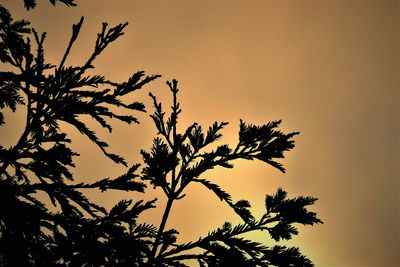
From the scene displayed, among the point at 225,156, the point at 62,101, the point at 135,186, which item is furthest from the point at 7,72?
the point at 225,156

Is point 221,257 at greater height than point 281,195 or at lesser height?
lesser

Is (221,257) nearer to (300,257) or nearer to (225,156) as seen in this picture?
(300,257)

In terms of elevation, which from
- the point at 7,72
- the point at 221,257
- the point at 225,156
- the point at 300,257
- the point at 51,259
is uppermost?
the point at 225,156

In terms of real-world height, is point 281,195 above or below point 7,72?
above

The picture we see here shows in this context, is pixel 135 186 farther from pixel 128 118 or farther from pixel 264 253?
pixel 264 253

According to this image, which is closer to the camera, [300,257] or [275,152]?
[300,257]

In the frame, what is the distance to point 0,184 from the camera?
2.71 m

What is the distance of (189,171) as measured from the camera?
4445 millimetres

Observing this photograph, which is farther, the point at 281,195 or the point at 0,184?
the point at 281,195

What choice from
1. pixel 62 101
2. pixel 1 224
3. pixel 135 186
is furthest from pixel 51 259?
pixel 62 101

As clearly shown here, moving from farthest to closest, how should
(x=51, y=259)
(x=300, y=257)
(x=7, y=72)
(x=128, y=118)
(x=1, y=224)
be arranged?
(x=300, y=257) → (x=128, y=118) → (x=7, y=72) → (x=1, y=224) → (x=51, y=259)

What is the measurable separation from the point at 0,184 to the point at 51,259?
0.74 meters

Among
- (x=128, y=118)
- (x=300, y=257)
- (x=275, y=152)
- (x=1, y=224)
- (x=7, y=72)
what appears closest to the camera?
(x=1, y=224)

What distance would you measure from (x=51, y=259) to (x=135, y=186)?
90 cm
